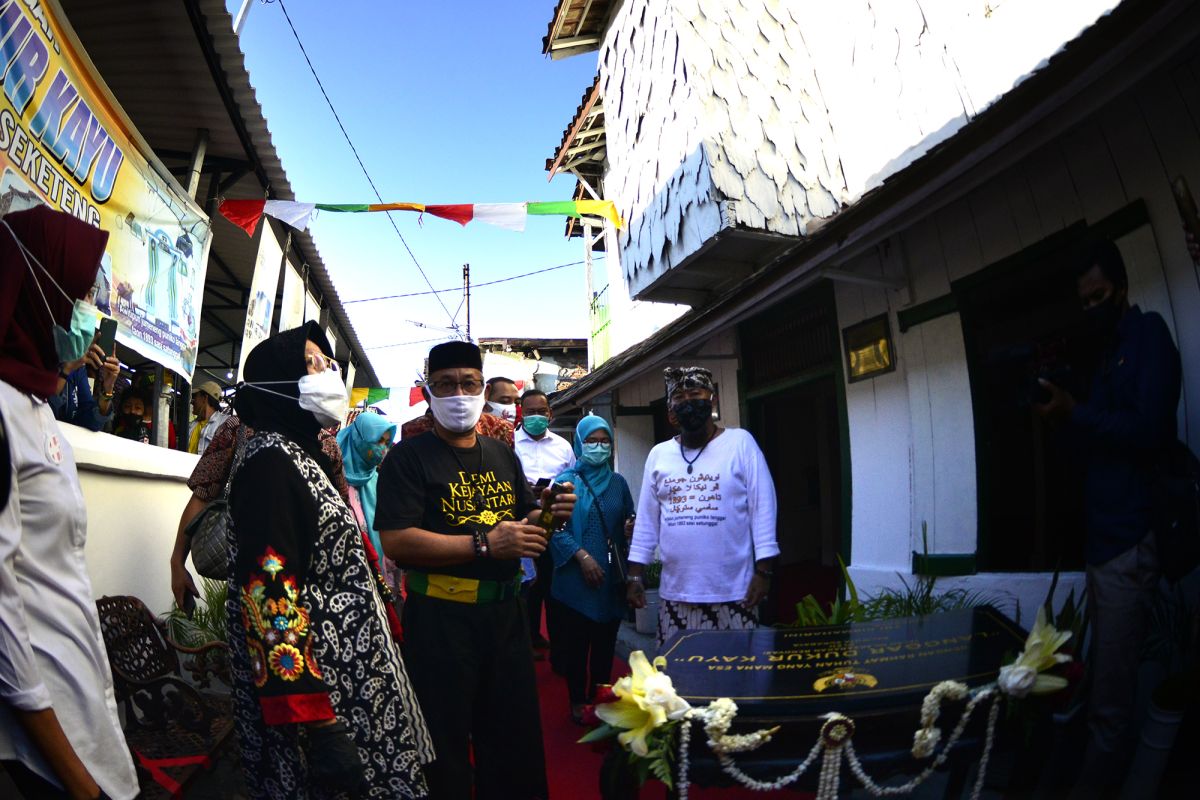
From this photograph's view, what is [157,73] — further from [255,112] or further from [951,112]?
[951,112]

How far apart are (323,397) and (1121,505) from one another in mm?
2746

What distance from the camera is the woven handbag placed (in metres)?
3.05

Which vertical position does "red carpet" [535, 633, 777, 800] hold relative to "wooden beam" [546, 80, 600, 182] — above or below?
below

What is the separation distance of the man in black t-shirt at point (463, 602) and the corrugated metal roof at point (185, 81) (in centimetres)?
349

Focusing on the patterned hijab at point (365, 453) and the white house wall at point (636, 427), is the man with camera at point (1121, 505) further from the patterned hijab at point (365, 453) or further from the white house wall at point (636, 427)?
the white house wall at point (636, 427)

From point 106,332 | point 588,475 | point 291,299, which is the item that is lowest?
point 588,475

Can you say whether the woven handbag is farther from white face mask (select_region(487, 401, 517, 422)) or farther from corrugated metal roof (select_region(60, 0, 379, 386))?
corrugated metal roof (select_region(60, 0, 379, 386))

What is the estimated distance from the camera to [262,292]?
6742 millimetres

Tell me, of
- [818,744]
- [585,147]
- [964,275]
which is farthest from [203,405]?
[585,147]

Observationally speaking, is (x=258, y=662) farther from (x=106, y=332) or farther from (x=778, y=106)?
(x=778, y=106)

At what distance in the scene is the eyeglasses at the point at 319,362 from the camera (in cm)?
227

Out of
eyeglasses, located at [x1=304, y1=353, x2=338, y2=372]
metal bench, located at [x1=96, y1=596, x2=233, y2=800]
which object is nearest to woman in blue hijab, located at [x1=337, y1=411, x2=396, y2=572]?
metal bench, located at [x1=96, y1=596, x2=233, y2=800]

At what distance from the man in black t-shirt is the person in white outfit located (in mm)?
973

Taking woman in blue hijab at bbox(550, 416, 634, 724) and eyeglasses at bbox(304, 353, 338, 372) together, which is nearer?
eyeglasses at bbox(304, 353, 338, 372)
